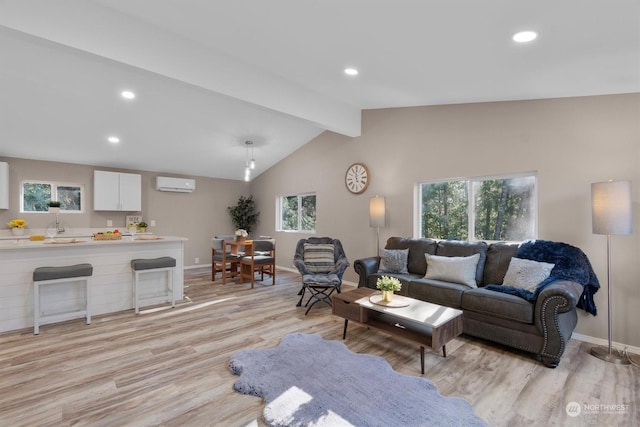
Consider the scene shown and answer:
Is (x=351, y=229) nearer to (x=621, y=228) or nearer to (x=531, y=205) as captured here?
(x=531, y=205)

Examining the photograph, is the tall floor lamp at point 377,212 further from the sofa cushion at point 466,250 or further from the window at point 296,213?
the window at point 296,213

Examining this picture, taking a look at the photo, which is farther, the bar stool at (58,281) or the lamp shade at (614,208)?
the bar stool at (58,281)

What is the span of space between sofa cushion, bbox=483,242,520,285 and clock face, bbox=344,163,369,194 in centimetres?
227

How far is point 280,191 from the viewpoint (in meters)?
7.05

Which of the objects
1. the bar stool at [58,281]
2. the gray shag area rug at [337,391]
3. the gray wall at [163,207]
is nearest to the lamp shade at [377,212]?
the gray shag area rug at [337,391]

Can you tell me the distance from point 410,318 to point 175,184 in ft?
19.5

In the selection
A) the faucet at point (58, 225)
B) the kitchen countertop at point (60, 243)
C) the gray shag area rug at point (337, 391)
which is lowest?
the gray shag area rug at point (337, 391)

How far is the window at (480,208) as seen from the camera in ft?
11.9

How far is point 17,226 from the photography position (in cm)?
468

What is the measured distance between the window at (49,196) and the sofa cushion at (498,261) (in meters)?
7.13

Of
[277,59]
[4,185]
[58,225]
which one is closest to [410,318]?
[277,59]

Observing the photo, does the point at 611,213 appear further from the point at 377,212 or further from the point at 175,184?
the point at 175,184

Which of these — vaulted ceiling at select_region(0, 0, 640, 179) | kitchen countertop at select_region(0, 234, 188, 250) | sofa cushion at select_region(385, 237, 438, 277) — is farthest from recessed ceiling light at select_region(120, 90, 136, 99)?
sofa cushion at select_region(385, 237, 438, 277)

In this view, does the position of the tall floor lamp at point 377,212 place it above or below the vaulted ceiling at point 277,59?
below
